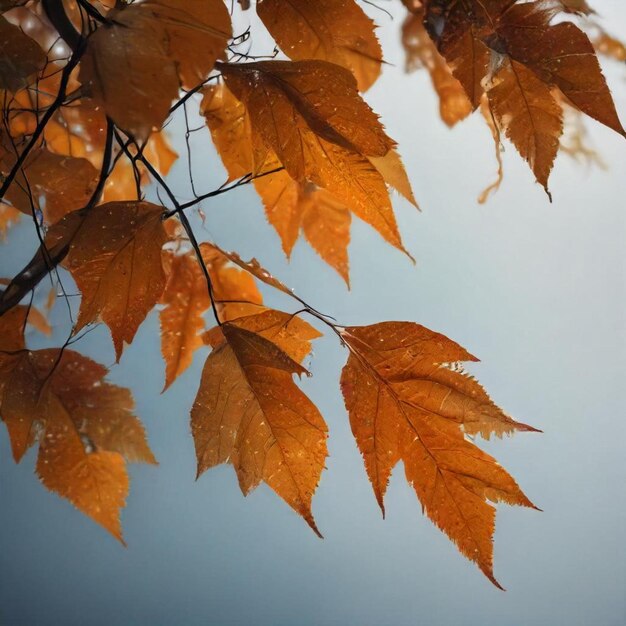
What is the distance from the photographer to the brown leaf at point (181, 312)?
7.6 inches

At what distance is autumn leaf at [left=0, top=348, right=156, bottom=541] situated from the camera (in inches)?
6.4

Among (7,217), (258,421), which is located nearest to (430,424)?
(258,421)

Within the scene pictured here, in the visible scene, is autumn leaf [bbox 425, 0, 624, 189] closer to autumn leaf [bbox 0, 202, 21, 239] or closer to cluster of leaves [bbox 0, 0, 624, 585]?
cluster of leaves [bbox 0, 0, 624, 585]

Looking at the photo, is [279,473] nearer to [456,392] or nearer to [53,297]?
[456,392]

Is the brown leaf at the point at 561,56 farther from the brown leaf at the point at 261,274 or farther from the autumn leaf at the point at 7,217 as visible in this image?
the autumn leaf at the point at 7,217

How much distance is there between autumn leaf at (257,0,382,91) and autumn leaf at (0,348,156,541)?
101mm

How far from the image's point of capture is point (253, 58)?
6.3 inches

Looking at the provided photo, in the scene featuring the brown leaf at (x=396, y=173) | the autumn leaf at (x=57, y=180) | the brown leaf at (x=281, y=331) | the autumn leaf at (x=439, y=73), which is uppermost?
the autumn leaf at (x=439, y=73)

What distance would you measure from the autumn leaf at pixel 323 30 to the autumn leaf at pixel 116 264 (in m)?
0.05

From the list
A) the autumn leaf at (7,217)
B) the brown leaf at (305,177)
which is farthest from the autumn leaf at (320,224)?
the autumn leaf at (7,217)

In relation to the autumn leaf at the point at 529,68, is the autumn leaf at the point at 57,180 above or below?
above

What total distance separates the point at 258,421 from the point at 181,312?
7cm

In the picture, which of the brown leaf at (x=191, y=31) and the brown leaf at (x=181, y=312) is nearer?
the brown leaf at (x=191, y=31)

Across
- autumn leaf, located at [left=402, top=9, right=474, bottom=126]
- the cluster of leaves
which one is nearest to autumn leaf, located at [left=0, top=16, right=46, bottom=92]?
the cluster of leaves
